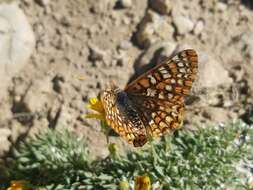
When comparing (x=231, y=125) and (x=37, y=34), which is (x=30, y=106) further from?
(x=231, y=125)

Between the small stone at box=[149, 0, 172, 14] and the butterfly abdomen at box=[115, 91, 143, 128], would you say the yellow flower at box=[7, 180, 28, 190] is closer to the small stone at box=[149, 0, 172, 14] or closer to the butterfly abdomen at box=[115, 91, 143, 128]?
the butterfly abdomen at box=[115, 91, 143, 128]

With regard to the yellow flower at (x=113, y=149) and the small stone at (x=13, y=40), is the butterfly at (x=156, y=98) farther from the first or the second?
the small stone at (x=13, y=40)

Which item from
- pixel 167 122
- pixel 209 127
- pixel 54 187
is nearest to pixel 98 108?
pixel 167 122

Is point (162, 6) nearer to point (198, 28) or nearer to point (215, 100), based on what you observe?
point (198, 28)

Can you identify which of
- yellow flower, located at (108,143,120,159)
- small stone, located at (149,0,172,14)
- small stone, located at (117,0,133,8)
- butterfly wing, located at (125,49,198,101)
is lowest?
yellow flower, located at (108,143,120,159)

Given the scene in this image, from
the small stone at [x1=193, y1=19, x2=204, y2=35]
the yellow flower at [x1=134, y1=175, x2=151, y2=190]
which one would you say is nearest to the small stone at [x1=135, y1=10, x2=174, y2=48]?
the small stone at [x1=193, y1=19, x2=204, y2=35]
